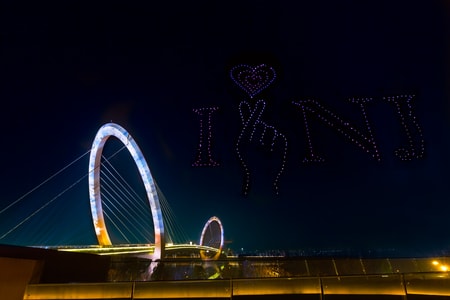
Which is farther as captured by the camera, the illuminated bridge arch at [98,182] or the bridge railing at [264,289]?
the illuminated bridge arch at [98,182]

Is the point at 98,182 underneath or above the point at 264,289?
above

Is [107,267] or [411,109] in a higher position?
[411,109]

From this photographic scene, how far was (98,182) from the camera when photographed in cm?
3200

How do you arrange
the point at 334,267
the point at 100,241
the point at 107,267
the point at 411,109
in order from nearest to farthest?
the point at 107,267
the point at 334,267
the point at 411,109
the point at 100,241

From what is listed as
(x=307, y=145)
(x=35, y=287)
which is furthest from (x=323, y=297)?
(x=307, y=145)

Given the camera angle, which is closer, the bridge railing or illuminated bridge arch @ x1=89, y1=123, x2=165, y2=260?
the bridge railing

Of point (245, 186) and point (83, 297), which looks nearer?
point (83, 297)

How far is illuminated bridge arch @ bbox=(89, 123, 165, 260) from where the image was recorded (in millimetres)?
28734

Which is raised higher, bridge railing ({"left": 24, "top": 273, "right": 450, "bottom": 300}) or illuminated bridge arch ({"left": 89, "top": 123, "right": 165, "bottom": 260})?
illuminated bridge arch ({"left": 89, "top": 123, "right": 165, "bottom": 260})

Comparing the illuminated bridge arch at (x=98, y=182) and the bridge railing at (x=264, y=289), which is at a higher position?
the illuminated bridge arch at (x=98, y=182)

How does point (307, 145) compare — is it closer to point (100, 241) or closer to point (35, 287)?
point (35, 287)

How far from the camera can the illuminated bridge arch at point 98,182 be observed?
28734mm

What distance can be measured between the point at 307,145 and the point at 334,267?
11.8ft

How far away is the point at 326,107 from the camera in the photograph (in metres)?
10.9
